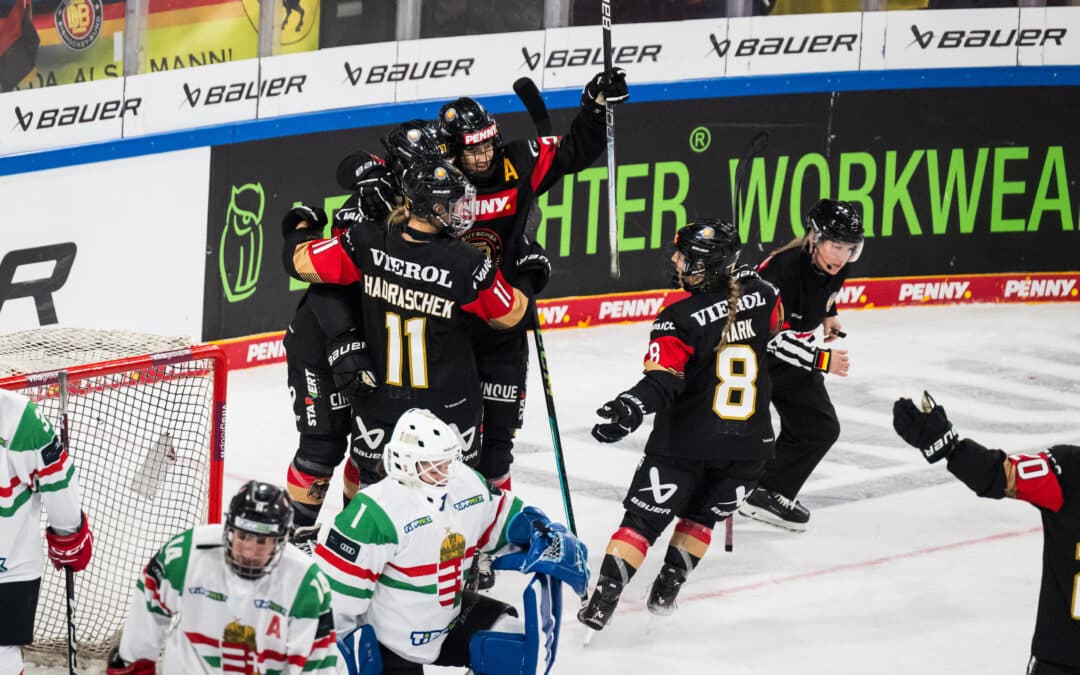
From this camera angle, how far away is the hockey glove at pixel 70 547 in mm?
4875

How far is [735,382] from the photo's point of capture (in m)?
6.26

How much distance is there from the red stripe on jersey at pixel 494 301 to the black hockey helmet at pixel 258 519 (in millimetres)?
2053

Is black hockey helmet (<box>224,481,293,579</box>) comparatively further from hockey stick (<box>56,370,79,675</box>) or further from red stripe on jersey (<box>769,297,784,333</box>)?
red stripe on jersey (<box>769,297,784,333</box>)

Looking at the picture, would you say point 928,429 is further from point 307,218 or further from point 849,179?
point 849,179

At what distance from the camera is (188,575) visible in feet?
13.8

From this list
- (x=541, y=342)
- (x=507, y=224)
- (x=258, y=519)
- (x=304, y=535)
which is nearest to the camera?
(x=258, y=519)

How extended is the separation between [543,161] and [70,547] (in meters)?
2.70

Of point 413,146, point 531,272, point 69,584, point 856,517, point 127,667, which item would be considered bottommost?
point 856,517

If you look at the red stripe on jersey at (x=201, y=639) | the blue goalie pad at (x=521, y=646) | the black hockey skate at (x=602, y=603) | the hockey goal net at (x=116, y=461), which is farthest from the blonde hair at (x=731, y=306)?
the red stripe on jersey at (x=201, y=639)

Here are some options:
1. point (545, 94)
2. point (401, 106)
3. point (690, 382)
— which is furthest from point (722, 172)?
point (690, 382)

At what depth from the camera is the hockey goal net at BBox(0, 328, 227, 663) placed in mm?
5863

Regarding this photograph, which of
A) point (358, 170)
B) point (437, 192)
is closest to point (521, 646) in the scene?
point (437, 192)

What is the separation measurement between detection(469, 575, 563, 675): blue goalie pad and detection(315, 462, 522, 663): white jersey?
118mm

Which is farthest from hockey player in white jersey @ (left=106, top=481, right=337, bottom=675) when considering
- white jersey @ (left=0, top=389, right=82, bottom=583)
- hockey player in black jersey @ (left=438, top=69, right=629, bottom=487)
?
hockey player in black jersey @ (left=438, top=69, right=629, bottom=487)
